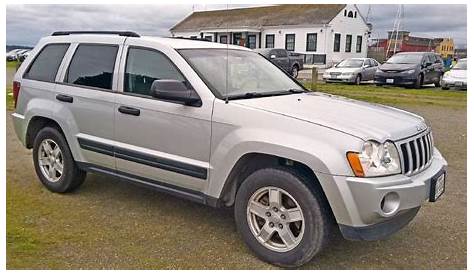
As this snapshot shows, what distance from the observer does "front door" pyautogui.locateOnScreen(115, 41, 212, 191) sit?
368 centimetres

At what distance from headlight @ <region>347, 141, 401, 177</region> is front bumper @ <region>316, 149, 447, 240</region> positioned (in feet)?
0.15

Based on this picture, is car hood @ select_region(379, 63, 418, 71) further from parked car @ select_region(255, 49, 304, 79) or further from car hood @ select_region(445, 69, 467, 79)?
parked car @ select_region(255, 49, 304, 79)

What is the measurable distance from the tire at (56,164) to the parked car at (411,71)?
16565 mm

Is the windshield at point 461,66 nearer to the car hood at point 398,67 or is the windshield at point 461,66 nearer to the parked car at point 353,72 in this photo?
the car hood at point 398,67

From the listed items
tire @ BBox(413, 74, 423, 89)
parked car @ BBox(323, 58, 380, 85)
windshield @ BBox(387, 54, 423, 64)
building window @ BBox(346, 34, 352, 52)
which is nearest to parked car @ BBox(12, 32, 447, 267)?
tire @ BBox(413, 74, 423, 89)

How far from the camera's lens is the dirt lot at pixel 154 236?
342 centimetres

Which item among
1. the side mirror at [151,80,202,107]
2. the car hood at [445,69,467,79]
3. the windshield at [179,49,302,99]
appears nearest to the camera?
the side mirror at [151,80,202,107]

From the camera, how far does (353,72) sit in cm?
2059

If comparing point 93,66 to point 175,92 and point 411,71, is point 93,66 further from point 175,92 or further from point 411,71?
point 411,71

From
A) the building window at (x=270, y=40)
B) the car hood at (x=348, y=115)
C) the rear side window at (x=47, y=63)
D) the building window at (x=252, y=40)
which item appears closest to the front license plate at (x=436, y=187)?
the car hood at (x=348, y=115)

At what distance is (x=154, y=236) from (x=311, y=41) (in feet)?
111

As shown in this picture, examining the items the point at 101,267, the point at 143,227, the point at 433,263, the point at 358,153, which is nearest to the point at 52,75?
the point at 143,227

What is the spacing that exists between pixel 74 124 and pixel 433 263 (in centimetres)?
362

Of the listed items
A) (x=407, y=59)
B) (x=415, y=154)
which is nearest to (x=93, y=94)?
(x=415, y=154)
